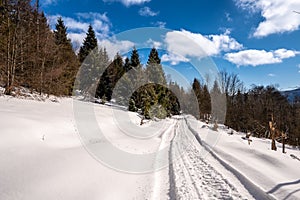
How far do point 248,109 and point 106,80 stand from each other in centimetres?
2977

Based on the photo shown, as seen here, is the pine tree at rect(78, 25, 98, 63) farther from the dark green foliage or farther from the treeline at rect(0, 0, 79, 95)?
the treeline at rect(0, 0, 79, 95)

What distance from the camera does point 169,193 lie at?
509cm

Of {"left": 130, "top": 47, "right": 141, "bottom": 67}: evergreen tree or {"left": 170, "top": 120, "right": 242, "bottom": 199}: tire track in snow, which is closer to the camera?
{"left": 170, "top": 120, "right": 242, "bottom": 199}: tire track in snow

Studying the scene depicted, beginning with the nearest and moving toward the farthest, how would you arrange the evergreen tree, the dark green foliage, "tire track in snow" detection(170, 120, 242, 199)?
"tire track in snow" detection(170, 120, 242, 199), the dark green foliage, the evergreen tree

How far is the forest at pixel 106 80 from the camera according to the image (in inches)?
615

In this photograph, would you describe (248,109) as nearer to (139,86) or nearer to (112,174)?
(139,86)

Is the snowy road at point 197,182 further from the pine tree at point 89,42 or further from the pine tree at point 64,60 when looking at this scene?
the pine tree at point 89,42

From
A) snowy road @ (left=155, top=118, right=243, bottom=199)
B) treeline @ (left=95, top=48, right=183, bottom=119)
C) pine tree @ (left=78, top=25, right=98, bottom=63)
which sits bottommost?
snowy road @ (left=155, top=118, right=243, bottom=199)

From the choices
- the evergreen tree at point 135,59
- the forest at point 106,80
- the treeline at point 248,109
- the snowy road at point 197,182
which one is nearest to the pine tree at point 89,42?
the forest at point 106,80

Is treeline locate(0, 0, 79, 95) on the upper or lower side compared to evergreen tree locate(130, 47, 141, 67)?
lower

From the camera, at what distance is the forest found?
51.3 ft

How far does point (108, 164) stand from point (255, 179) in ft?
13.8

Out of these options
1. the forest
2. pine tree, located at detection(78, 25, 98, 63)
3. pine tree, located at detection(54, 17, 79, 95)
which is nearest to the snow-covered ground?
the forest

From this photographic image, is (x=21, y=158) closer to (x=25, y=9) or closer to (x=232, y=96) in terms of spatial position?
(x=25, y=9)
